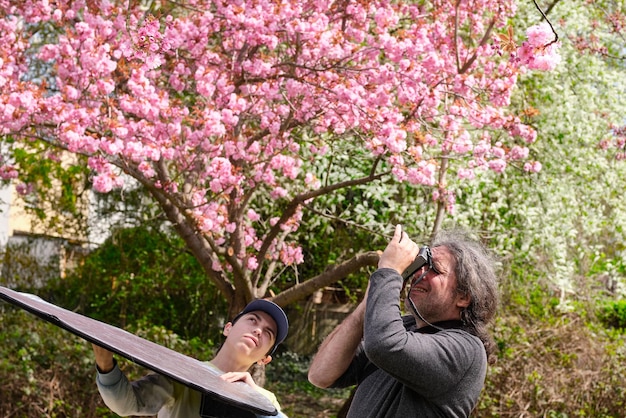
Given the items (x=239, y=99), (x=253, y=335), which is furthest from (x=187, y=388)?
(x=239, y=99)

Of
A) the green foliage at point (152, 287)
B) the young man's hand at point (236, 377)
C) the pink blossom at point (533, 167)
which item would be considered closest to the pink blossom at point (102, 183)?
the young man's hand at point (236, 377)

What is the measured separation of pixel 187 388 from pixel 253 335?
0.77 ft

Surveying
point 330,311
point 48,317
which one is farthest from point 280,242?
point 48,317

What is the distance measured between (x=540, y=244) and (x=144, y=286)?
4.28m

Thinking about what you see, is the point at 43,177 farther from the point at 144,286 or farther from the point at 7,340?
the point at 7,340

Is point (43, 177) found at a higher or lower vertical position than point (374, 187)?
lower

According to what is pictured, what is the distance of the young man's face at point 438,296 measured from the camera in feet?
6.44

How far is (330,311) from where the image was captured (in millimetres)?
9555

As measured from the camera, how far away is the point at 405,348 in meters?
1.72

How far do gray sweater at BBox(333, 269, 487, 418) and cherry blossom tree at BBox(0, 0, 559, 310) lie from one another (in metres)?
3.19

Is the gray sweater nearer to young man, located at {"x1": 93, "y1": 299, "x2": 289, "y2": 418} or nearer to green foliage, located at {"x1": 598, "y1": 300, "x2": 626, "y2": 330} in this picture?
young man, located at {"x1": 93, "y1": 299, "x2": 289, "y2": 418}

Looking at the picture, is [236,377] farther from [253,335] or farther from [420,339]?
[420,339]

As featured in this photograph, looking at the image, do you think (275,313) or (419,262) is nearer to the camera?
(419,262)

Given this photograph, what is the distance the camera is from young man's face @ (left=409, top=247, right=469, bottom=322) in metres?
1.96
